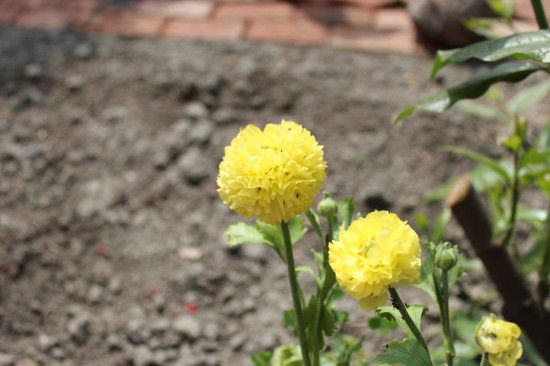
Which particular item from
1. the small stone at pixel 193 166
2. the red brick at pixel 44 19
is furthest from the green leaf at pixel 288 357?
the red brick at pixel 44 19

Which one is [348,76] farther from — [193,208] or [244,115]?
[193,208]

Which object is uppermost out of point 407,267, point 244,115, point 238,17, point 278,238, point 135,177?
point 238,17

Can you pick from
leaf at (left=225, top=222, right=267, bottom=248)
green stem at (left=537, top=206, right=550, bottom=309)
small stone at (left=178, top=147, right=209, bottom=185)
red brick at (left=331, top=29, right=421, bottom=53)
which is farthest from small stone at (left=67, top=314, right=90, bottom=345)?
red brick at (left=331, top=29, right=421, bottom=53)

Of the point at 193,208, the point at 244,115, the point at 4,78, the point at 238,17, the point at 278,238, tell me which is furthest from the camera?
the point at 238,17

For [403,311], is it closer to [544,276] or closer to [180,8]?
[544,276]

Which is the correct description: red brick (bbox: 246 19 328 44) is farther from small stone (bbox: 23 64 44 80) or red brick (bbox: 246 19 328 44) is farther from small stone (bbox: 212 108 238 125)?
small stone (bbox: 23 64 44 80)

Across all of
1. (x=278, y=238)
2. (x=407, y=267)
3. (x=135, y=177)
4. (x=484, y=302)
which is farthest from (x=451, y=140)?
(x=407, y=267)

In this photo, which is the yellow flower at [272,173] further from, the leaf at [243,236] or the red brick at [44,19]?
the red brick at [44,19]
